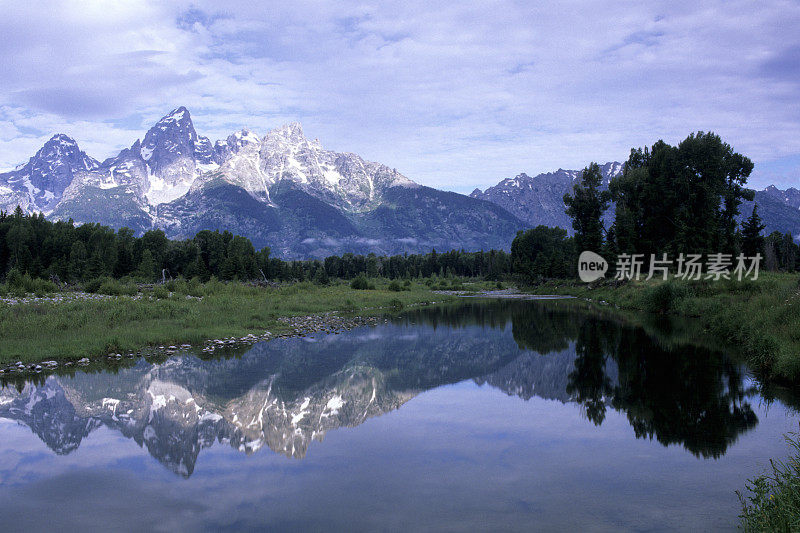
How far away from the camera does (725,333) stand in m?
27.3

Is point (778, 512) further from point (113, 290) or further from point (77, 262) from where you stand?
point (77, 262)

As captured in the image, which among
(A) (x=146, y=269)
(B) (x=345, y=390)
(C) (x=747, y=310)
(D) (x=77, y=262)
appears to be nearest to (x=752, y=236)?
(C) (x=747, y=310)

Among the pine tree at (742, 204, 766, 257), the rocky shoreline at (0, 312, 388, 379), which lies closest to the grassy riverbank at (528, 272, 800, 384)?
the pine tree at (742, 204, 766, 257)

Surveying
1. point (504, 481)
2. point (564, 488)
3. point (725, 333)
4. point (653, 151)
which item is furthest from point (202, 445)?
point (653, 151)

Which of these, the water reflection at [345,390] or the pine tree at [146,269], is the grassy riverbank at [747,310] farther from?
the pine tree at [146,269]

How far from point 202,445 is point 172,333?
14751mm

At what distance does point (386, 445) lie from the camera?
11.9m

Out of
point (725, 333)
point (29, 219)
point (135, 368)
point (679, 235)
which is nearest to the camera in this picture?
point (135, 368)

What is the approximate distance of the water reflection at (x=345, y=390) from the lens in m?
12.6

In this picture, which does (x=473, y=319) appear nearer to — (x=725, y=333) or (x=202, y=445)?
(x=725, y=333)
